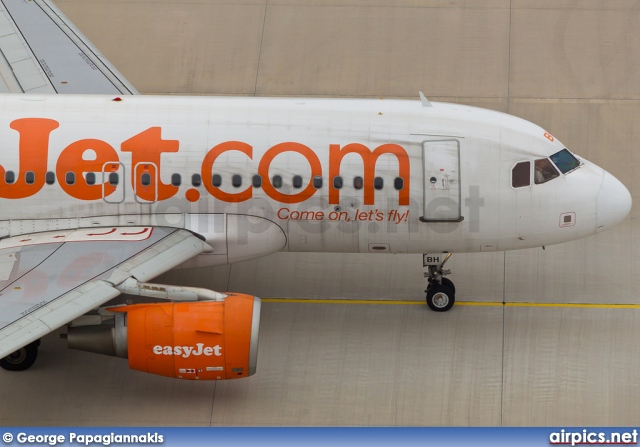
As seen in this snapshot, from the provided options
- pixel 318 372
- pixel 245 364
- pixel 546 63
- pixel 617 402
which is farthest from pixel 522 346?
pixel 546 63

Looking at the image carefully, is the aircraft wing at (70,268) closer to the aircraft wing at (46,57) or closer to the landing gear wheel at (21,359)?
the landing gear wheel at (21,359)

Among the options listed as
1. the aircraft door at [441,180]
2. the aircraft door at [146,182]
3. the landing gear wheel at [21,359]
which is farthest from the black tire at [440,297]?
the landing gear wheel at [21,359]

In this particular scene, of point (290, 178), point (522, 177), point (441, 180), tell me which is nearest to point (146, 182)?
point (290, 178)

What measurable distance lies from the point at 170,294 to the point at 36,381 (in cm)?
348

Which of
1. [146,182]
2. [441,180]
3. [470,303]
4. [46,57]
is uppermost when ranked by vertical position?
[46,57]

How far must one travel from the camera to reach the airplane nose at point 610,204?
23219 millimetres

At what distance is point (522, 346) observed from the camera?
77.4ft

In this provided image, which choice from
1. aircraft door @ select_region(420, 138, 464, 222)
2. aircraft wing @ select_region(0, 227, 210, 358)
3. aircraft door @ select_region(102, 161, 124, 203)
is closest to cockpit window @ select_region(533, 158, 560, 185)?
aircraft door @ select_region(420, 138, 464, 222)

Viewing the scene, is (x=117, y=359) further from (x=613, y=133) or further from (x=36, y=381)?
(x=613, y=133)

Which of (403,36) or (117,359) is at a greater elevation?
(403,36)

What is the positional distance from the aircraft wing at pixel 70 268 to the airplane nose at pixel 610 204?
766 centimetres

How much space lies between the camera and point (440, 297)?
24422 millimetres

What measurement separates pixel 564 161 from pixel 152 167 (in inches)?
314

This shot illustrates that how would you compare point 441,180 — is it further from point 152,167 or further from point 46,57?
point 46,57
